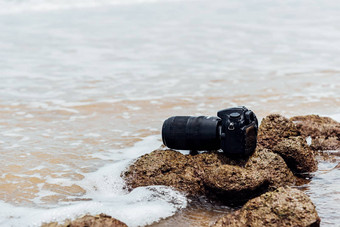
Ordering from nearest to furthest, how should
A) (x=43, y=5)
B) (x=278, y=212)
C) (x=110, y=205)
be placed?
(x=278, y=212), (x=110, y=205), (x=43, y=5)

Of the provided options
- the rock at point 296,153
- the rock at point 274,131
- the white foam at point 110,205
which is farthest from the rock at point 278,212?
the rock at point 274,131

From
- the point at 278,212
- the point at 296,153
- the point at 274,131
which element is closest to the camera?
the point at 278,212

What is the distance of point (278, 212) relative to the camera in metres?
2.99

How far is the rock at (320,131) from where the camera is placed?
15.8ft

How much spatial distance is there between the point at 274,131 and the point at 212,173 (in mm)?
1000

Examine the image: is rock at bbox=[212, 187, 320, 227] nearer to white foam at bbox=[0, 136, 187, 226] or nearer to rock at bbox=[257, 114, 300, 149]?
white foam at bbox=[0, 136, 187, 226]

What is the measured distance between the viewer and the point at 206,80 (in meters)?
8.97

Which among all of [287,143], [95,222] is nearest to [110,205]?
[95,222]

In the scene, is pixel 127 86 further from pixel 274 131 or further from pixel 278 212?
pixel 278 212

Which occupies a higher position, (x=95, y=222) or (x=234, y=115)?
(x=234, y=115)

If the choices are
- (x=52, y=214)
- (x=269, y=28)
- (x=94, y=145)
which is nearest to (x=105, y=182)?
(x=52, y=214)

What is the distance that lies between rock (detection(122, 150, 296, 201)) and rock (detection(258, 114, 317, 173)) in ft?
0.72

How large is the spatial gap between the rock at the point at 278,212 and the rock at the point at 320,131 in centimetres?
177

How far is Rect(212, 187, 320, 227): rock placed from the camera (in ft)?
9.66
